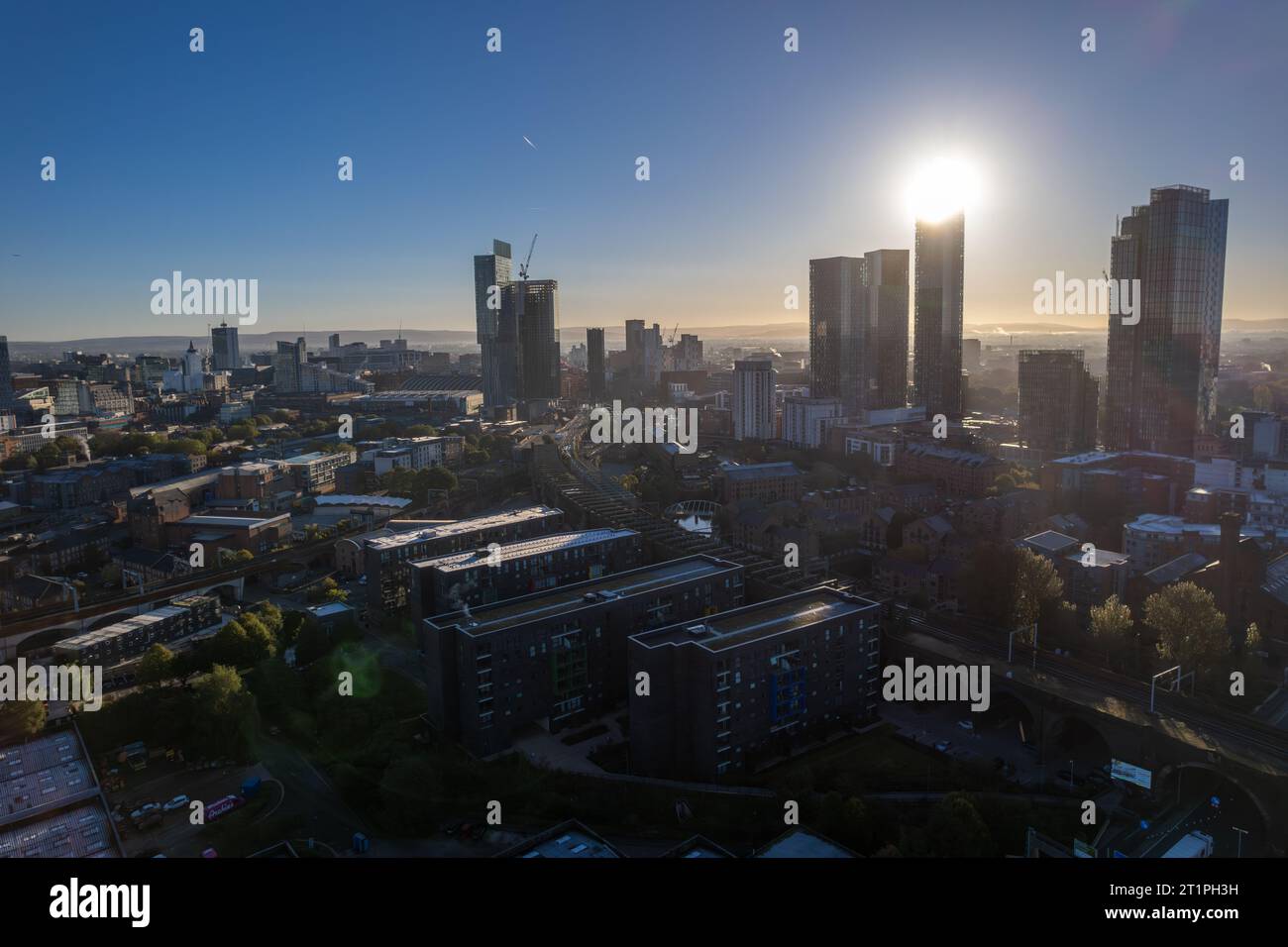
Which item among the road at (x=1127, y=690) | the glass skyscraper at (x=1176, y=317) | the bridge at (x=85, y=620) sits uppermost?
the glass skyscraper at (x=1176, y=317)

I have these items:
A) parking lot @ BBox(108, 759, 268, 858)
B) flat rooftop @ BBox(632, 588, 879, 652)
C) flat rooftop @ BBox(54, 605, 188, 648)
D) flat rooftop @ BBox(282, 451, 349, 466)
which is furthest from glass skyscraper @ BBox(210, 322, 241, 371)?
flat rooftop @ BBox(632, 588, 879, 652)

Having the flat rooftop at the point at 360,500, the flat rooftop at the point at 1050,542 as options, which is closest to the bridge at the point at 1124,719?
the flat rooftop at the point at 1050,542

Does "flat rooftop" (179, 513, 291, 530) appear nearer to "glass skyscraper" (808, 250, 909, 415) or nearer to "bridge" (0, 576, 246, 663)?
"bridge" (0, 576, 246, 663)

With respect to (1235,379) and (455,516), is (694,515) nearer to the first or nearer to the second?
(455,516)

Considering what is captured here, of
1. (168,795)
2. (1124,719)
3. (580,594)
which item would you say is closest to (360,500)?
(580,594)

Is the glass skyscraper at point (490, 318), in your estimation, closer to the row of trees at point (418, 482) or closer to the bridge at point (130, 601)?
the row of trees at point (418, 482)

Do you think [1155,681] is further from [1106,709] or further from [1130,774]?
[1130,774]
